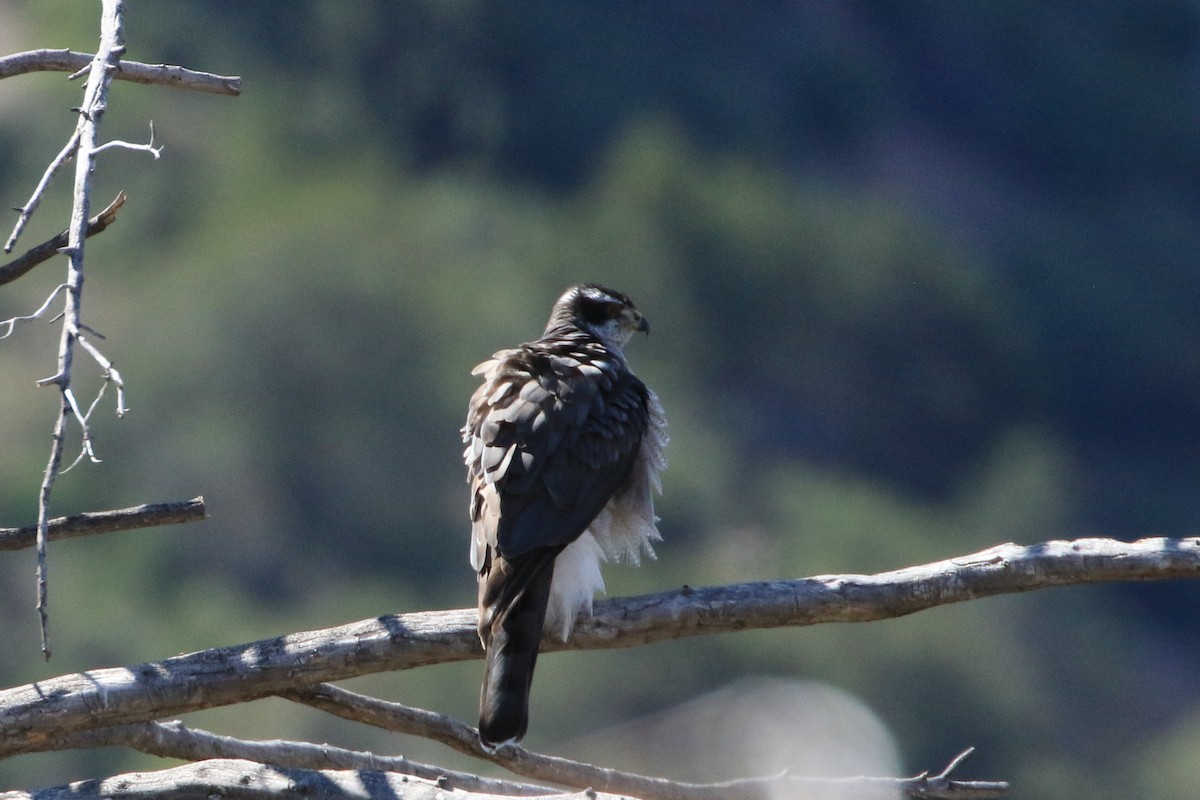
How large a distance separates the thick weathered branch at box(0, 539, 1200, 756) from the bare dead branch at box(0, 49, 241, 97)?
1382 mm

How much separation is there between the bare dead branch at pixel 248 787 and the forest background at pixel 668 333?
2111 centimetres

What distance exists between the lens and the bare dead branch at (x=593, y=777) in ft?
14.7

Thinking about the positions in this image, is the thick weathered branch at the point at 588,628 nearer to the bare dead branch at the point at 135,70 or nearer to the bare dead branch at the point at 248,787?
the bare dead branch at the point at 248,787

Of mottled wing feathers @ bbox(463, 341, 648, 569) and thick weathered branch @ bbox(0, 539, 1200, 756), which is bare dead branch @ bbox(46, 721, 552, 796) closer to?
thick weathered branch @ bbox(0, 539, 1200, 756)

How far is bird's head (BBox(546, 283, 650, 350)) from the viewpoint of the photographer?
23.4 ft

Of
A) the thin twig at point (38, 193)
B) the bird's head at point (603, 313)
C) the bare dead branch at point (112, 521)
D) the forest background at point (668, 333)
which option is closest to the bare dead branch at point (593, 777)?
the bare dead branch at point (112, 521)

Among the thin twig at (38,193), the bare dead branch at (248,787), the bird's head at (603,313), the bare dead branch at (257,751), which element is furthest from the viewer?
the bird's head at (603,313)

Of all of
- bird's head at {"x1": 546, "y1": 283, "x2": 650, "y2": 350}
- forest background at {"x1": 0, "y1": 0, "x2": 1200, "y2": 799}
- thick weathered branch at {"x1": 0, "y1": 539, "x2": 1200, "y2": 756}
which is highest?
forest background at {"x1": 0, "y1": 0, "x2": 1200, "y2": 799}

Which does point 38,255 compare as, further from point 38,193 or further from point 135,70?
point 38,193

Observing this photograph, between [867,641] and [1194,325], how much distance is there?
25.1 m

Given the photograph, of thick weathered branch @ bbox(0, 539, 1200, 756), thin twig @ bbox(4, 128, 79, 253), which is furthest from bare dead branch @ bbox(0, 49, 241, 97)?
thick weathered branch @ bbox(0, 539, 1200, 756)

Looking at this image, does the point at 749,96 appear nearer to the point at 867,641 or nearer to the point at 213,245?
the point at 213,245

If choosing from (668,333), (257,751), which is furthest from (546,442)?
(668,333)

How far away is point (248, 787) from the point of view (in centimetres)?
394
